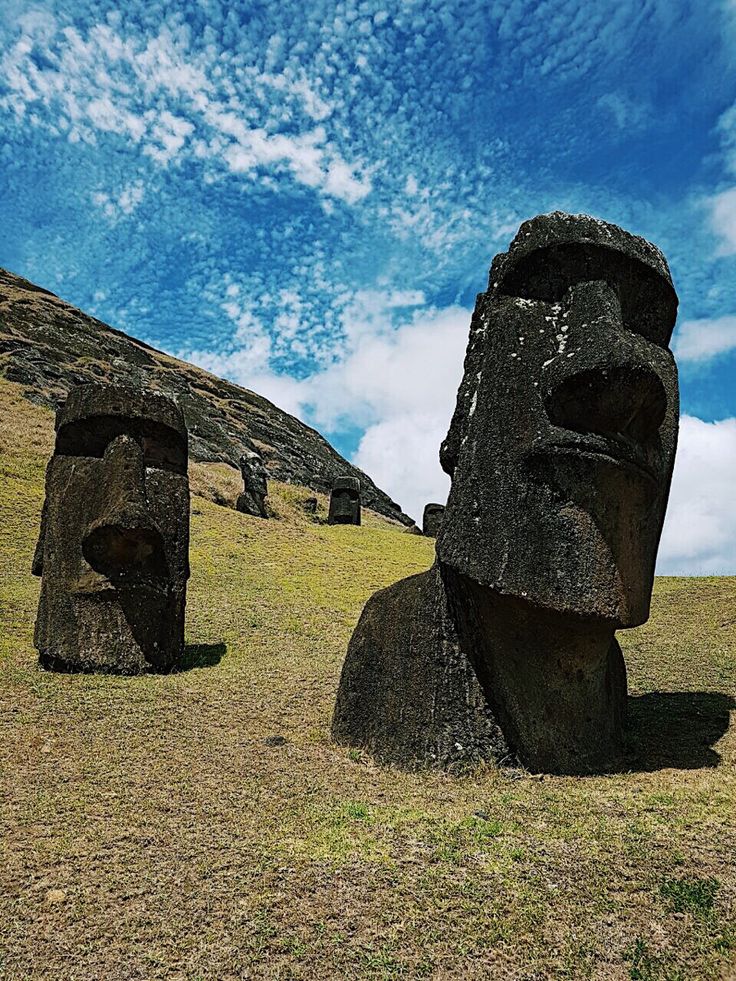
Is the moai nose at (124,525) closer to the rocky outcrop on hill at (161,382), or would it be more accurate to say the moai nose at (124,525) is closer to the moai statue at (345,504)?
the moai statue at (345,504)

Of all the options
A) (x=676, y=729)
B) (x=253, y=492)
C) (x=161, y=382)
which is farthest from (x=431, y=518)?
(x=161, y=382)

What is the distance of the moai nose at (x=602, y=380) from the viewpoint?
4.79m

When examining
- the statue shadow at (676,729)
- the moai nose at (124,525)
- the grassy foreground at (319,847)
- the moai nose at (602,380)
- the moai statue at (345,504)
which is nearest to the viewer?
the grassy foreground at (319,847)

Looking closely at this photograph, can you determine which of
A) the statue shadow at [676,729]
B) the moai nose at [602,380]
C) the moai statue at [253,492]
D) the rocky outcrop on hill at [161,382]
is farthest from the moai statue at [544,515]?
the rocky outcrop on hill at [161,382]

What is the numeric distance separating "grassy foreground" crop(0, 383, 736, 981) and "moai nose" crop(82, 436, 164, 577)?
1301 millimetres

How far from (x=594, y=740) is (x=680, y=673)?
3411mm

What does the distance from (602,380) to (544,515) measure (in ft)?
Result: 3.05

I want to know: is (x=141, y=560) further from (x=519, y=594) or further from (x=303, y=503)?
(x=303, y=503)

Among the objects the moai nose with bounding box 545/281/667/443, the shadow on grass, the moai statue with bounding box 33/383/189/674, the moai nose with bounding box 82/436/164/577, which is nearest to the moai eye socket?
the moai nose with bounding box 545/281/667/443

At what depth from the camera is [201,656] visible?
938 cm

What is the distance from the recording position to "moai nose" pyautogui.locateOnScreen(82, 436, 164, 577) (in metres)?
8.18

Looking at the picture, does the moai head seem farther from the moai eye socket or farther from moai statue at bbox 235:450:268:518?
moai statue at bbox 235:450:268:518

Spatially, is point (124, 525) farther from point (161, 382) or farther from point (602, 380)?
point (161, 382)

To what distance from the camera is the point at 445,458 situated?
19.2ft
